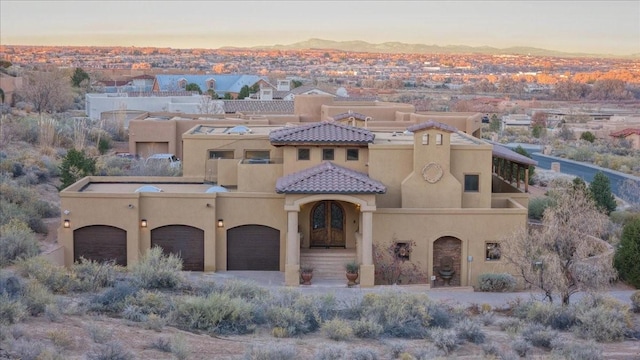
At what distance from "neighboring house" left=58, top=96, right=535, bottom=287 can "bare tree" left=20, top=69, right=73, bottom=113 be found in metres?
48.8

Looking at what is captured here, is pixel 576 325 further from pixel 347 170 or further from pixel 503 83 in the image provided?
pixel 503 83

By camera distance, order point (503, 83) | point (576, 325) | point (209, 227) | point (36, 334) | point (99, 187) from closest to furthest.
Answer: point (36, 334), point (576, 325), point (209, 227), point (99, 187), point (503, 83)

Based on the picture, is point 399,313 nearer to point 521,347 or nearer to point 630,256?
point 521,347

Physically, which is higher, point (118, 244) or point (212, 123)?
point (212, 123)

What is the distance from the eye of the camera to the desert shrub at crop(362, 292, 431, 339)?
19.0 m

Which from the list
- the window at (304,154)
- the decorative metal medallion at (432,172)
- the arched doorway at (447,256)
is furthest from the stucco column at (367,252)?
the window at (304,154)

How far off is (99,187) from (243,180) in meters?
5.33

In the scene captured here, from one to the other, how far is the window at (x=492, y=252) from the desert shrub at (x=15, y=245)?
13770 mm

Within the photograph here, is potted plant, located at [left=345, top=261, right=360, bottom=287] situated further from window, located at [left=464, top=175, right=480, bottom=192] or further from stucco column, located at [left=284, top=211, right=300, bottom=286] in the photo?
window, located at [left=464, top=175, right=480, bottom=192]

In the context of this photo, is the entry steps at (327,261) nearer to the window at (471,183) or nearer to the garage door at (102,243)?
the window at (471,183)

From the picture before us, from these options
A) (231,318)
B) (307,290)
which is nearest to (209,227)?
(307,290)

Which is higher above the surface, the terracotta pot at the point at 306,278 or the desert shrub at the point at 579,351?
the desert shrub at the point at 579,351

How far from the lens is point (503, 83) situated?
193125 millimetres

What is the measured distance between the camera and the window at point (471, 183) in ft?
100
